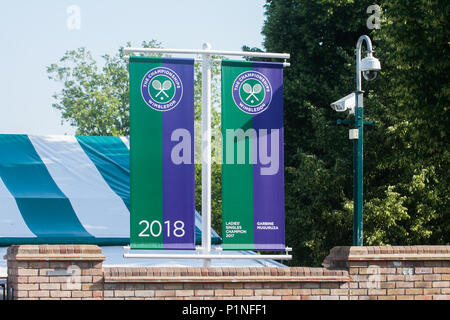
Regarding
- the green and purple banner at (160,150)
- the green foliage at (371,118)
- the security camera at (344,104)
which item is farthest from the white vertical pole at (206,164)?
the green foliage at (371,118)

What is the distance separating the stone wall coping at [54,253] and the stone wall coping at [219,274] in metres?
0.33

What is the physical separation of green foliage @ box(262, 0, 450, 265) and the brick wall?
6.56 metres

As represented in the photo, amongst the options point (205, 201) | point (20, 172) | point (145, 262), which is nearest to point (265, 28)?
point (20, 172)

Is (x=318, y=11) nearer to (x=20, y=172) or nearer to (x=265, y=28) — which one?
(x=265, y=28)

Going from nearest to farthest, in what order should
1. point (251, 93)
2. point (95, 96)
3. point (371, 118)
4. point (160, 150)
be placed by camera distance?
point (160, 150), point (251, 93), point (371, 118), point (95, 96)

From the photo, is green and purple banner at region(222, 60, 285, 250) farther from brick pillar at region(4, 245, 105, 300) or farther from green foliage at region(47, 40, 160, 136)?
green foliage at region(47, 40, 160, 136)

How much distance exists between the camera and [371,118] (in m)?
24.5

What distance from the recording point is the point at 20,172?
21.4 meters

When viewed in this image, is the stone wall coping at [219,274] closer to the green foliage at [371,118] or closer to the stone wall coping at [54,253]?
the stone wall coping at [54,253]

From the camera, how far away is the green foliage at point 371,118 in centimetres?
1711

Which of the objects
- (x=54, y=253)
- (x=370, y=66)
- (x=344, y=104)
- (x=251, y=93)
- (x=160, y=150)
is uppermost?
(x=370, y=66)

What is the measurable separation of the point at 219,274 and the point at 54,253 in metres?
2.15

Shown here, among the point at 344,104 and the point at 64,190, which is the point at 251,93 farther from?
the point at 64,190

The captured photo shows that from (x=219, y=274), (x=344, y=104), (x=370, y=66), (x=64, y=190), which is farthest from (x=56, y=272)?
(x=64, y=190)
